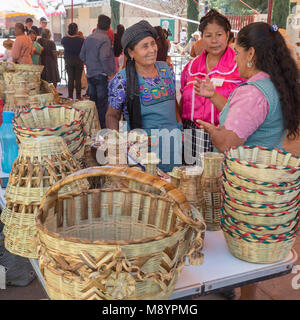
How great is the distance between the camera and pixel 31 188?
3.89ft

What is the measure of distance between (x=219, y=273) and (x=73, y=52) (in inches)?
247

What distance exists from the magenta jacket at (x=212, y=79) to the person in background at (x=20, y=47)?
4160mm

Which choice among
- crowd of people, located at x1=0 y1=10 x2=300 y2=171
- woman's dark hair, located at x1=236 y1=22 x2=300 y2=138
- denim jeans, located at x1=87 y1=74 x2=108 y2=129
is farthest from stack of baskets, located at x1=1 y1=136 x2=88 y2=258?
denim jeans, located at x1=87 y1=74 x2=108 y2=129

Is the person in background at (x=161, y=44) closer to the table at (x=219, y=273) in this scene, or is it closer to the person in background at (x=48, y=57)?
the person in background at (x=48, y=57)

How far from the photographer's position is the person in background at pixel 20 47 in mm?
5660

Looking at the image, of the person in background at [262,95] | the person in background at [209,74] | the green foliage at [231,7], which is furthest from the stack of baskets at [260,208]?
the green foliage at [231,7]

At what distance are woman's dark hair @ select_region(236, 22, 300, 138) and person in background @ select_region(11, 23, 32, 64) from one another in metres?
4.86

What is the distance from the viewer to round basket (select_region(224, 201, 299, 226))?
109cm

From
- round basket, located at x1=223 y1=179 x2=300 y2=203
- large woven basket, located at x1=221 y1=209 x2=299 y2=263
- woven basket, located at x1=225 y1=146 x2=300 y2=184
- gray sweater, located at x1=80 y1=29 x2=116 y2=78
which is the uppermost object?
gray sweater, located at x1=80 y1=29 x2=116 y2=78

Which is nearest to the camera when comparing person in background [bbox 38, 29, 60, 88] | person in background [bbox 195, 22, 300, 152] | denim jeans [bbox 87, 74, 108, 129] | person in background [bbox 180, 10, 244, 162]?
person in background [bbox 195, 22, 300, 152]

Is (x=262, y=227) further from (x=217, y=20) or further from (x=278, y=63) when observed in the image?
(x=217, y=20)

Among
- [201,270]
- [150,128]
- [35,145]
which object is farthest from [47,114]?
[201,270]

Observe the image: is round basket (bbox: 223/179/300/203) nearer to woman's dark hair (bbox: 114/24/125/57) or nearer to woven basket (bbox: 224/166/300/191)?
woven basket (bbox: 224/166/300/191)

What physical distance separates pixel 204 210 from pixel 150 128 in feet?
3.11
